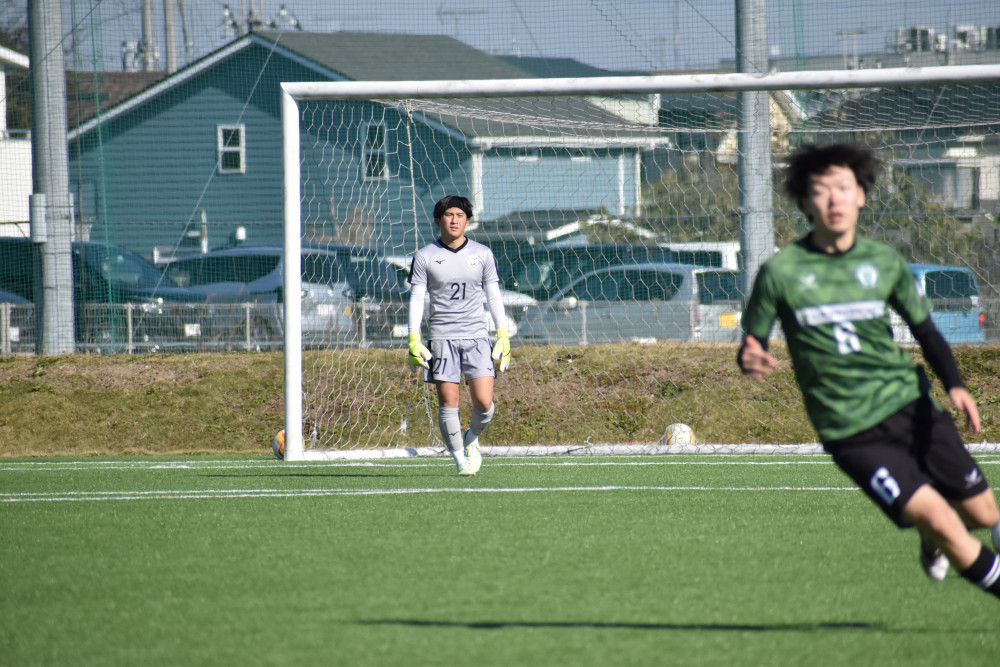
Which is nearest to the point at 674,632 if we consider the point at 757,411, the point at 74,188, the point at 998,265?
the point at 757,411

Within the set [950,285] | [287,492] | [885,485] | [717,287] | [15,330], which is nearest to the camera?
[885,485]

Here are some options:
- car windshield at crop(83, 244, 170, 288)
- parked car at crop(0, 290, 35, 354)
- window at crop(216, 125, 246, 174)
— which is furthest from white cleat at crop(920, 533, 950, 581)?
window at crop(216, 125, 246, 174)

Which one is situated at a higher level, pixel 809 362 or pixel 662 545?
pixel 809 362

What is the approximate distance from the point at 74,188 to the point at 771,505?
584 inches

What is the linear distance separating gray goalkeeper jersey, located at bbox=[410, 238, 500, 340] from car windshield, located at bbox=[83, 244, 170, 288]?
31.4 ft

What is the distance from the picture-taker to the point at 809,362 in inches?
142

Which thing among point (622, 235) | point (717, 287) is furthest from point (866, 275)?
point (622, 235)

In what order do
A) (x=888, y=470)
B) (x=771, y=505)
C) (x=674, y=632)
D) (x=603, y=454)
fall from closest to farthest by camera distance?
(x=888, y=470) → (x=674, y=632) → (x=771, y=505) → (x=603, y=454)

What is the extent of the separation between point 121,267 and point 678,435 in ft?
31.6

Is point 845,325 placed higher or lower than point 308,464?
higher

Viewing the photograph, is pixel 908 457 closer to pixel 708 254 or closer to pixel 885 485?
pixel 885 485

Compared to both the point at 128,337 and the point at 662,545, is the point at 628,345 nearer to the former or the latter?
the point at 128,337

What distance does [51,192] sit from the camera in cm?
1475

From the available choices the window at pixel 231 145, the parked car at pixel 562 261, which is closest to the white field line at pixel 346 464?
the parked car at pixel 562 261
